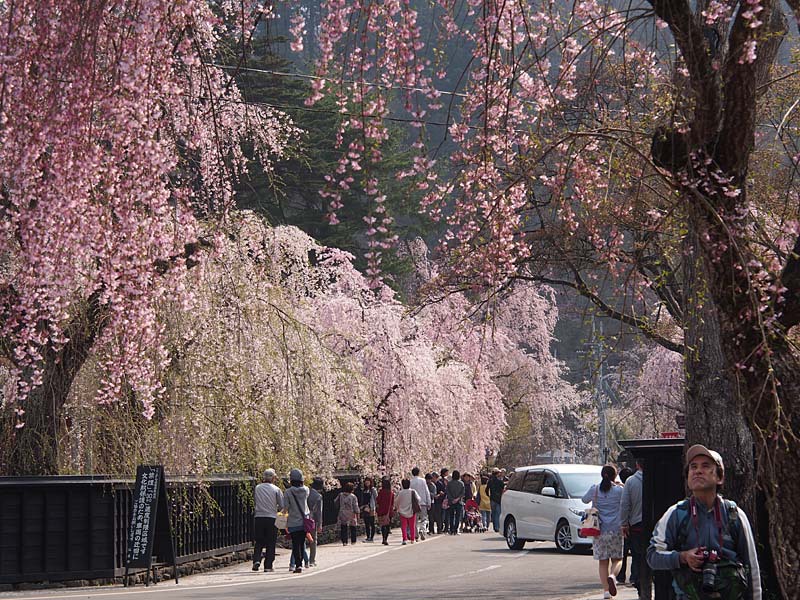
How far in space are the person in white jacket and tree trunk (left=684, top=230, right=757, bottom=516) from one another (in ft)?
58.4

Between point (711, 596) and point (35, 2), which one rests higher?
point (35, 2)

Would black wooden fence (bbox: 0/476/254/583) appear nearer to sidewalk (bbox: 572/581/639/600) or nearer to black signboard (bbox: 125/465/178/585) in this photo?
black signboard (bbox: 125/465/178/585)

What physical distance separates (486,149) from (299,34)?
198 cm

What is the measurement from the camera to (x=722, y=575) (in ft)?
Result: 21.5

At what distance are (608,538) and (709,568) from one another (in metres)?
10.4

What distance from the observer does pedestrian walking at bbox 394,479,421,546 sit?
31188mm

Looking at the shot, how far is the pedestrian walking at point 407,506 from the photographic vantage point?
31188 mm

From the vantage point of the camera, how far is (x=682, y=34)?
8406mm

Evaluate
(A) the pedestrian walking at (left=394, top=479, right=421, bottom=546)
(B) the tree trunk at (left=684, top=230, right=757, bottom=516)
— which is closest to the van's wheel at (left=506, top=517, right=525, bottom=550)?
(A) the pedestrian walking at (left=394, top=479, right=421, bottom=546)

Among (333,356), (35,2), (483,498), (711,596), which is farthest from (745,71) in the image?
(483,498)

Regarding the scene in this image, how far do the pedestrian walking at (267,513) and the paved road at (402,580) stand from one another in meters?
0.41

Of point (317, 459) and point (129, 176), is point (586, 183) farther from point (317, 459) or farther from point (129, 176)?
point (317, 459)

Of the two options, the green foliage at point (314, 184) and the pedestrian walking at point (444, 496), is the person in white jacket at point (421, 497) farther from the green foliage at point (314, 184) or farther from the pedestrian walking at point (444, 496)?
the green foliage at point (314, 184)

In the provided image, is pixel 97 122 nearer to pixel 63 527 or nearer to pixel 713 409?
pixel 713 409
